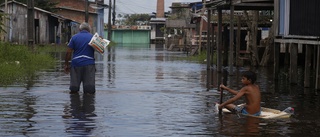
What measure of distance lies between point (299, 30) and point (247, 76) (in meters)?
9.00

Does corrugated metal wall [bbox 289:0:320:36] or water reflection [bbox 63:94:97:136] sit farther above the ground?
corrugated metal wall [bbox 289:0:320:36]

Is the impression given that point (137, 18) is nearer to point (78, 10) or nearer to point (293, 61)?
point (78, 10)

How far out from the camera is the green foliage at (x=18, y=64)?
20.9 meters

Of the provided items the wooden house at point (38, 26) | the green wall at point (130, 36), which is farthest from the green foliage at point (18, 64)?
the green wall at point (130, 36)

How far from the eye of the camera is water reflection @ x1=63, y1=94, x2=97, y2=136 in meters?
10.8

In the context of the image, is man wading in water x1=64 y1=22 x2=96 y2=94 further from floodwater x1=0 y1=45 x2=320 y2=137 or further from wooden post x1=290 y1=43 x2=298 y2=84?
wooden post x1=290 y1=43 x2=298 y2=84

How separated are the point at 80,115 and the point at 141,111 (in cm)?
139

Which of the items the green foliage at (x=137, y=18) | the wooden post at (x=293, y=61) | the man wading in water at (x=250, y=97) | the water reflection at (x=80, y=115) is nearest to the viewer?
the water reflection at (x=80, y=115)

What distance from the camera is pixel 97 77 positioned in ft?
78.0

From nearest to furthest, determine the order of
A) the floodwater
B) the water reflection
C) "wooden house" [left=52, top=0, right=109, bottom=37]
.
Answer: the water reflection → the floodwater → "wooden house" [left=52, top=0, right=109, bottom=37]

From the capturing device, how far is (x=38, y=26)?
55.4 metres

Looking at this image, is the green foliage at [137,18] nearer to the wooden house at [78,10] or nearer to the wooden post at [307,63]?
the wooden house at [78,10]

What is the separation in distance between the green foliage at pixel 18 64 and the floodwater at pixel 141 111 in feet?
2.42

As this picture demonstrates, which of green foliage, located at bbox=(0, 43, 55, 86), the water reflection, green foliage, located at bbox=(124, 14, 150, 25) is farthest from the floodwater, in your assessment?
green foliage, located at bbox=(124, 14, 150, 25)
